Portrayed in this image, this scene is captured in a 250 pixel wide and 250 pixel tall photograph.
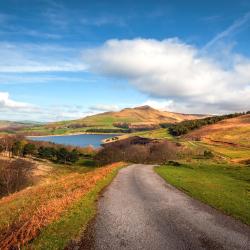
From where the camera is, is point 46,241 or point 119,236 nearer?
point 46,241

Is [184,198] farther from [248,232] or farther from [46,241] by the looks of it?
[46,241]

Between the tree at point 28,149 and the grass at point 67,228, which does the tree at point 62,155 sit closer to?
the tree at point 28,149

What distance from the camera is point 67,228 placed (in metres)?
14.2

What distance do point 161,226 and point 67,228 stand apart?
16.2 feet

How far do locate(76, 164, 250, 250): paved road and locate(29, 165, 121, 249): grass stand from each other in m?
0.64

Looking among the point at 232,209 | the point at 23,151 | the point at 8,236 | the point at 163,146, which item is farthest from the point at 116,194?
the point at 23,151

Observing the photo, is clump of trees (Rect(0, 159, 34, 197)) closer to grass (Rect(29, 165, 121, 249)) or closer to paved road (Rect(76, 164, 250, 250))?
grass (Rect(29, 165, 121, 249))

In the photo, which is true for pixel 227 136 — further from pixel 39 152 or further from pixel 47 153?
pixel 39 152

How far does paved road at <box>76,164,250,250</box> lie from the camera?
40.7ft

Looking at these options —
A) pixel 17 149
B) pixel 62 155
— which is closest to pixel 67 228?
pixel 62 155

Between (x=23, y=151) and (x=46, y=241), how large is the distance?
16728 centimetres

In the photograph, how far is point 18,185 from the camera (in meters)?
73.6

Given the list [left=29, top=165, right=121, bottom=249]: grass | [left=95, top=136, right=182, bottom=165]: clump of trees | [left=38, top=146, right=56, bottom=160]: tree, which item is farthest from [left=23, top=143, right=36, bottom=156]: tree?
[left=29, top=165, right=121, bottom=249]: grass

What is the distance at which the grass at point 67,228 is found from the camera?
39.6ft
